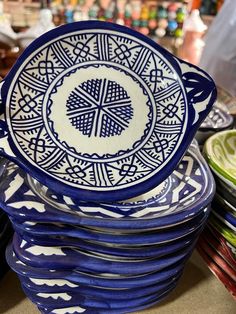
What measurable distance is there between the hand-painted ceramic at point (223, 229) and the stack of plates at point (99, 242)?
0.25ft

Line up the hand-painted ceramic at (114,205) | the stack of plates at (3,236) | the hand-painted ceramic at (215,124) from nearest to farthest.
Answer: the hand-painted ceramic at (114,205) → the stack of plates at (3,236) → the hand-painted ceramic at (215,124)

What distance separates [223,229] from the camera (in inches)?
23.9

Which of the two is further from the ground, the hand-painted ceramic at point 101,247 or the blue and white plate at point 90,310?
the hand-painted ceramic at point 101,247

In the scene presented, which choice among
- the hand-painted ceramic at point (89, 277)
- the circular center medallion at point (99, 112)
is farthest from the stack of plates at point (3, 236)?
the circular center medallion at point (99, 112)

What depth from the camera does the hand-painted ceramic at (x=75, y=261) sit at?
48 cm

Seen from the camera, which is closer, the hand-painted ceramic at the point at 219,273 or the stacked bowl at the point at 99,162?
the stacked bowl at the point at 99,162

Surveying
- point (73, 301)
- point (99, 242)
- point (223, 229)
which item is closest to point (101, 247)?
point (99, 242)

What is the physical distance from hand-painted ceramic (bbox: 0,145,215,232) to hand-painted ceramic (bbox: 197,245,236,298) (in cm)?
17

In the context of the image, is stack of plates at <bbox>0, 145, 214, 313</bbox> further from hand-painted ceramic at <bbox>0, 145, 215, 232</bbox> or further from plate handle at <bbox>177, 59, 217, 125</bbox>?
plate handle at <bbox>177, 59, 217, 125</bbox>

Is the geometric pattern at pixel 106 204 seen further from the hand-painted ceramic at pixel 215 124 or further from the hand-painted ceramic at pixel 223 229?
the hand-painted ceramic at pixel 215 124

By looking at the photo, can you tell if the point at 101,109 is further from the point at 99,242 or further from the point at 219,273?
the point at 219,273

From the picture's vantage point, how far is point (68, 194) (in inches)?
19.5

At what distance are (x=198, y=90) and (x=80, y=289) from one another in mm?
337

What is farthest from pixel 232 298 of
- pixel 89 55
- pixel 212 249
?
pixel 89 55
